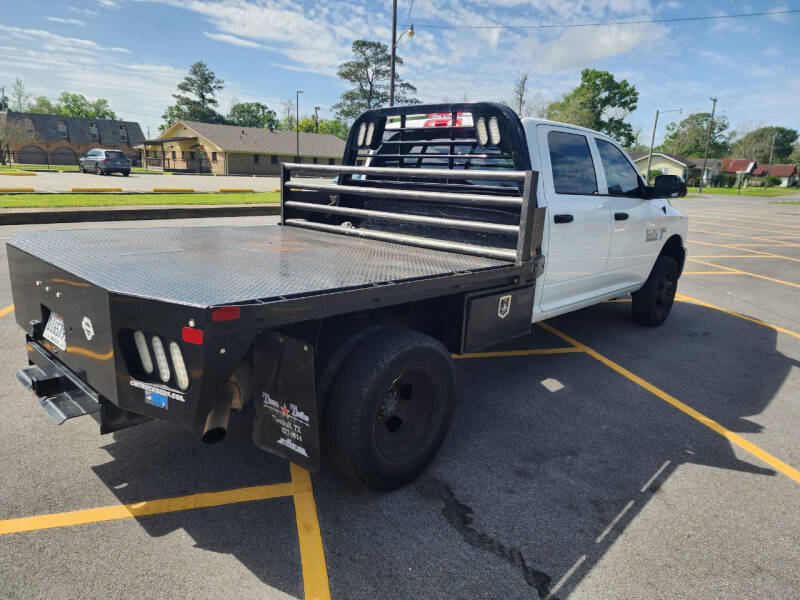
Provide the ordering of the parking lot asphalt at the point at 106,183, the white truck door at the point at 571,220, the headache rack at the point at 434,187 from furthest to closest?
1. the parking lot asphalt at the point at 106,183
2. the white truck door at the point at 571,220
3. the headache rack at the point at 434,187

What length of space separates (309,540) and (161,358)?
107 cm

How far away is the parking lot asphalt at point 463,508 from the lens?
2.22 meters

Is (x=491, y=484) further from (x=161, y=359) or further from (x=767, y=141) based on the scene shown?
(x=767, y=141)

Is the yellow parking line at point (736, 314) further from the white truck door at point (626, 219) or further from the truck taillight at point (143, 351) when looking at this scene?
the truck taillight at point (143, 351)

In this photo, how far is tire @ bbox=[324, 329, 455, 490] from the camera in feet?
8.23

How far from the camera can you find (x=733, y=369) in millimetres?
4973

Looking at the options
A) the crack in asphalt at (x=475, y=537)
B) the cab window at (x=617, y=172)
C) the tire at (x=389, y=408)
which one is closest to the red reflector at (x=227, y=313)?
the tire at (x=389, y=408)

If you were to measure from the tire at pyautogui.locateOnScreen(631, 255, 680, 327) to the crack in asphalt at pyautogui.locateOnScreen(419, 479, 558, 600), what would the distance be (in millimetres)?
4117

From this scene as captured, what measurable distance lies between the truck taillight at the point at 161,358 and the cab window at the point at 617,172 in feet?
13.5

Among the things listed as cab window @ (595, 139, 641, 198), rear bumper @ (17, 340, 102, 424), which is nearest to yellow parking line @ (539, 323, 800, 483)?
cab window @ (595, 139, 641, 198)

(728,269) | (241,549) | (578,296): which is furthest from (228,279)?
(728,269)

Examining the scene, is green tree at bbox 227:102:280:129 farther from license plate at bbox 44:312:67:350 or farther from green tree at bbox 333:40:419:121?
license plate at bbox 44:312:67:350

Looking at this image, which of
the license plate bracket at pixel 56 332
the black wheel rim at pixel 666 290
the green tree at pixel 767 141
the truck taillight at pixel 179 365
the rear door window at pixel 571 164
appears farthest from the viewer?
the green tree at pixel 767 141

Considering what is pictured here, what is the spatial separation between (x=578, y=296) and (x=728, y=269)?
776 cm
